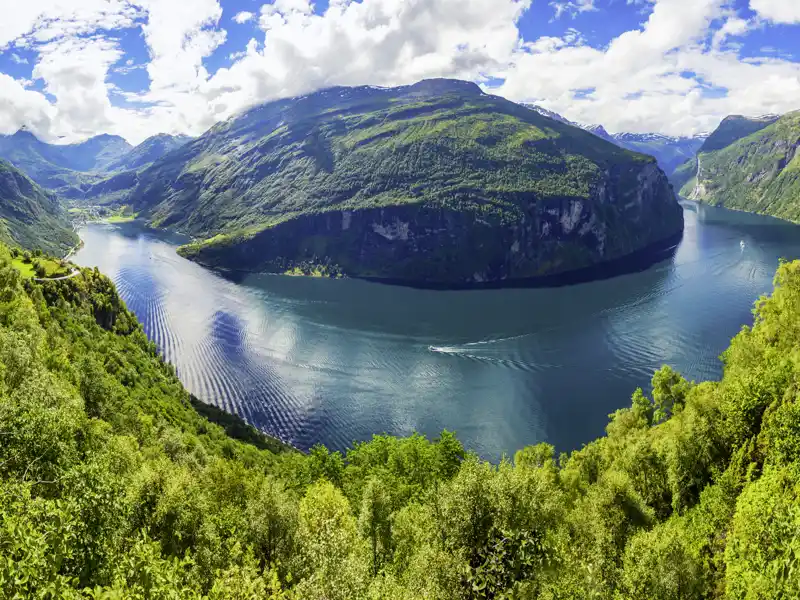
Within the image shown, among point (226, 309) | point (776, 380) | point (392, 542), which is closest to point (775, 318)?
point (776, 380)

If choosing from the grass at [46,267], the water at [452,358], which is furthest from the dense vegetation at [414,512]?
the grass at [46,267]

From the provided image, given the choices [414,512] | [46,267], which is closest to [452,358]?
[46,267]

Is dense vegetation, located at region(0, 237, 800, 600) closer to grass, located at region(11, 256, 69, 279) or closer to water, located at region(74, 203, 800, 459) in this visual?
Answer: water, located at region(74, 203, 800, 459)

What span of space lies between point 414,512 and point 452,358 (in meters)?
101

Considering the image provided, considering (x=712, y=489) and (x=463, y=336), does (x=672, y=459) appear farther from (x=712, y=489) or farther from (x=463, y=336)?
(x=463, y=336)

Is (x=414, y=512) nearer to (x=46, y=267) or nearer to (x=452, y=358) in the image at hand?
(x=452, y=358)

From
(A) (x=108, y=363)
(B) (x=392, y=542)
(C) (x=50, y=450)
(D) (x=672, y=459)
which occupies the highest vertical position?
(C) (x=50, y=450)

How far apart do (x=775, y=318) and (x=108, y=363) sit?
9983cm

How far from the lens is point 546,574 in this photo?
85.0 ft

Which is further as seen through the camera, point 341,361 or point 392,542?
point 341,361

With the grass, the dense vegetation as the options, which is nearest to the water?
the grass

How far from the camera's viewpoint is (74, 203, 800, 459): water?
108m

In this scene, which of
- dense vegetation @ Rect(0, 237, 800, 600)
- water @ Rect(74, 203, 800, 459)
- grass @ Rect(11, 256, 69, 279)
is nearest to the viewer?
dense vegetation @ Rect(0, 237, 800, 600)

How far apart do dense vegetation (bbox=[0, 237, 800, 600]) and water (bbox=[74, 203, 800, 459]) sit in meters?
43.2
